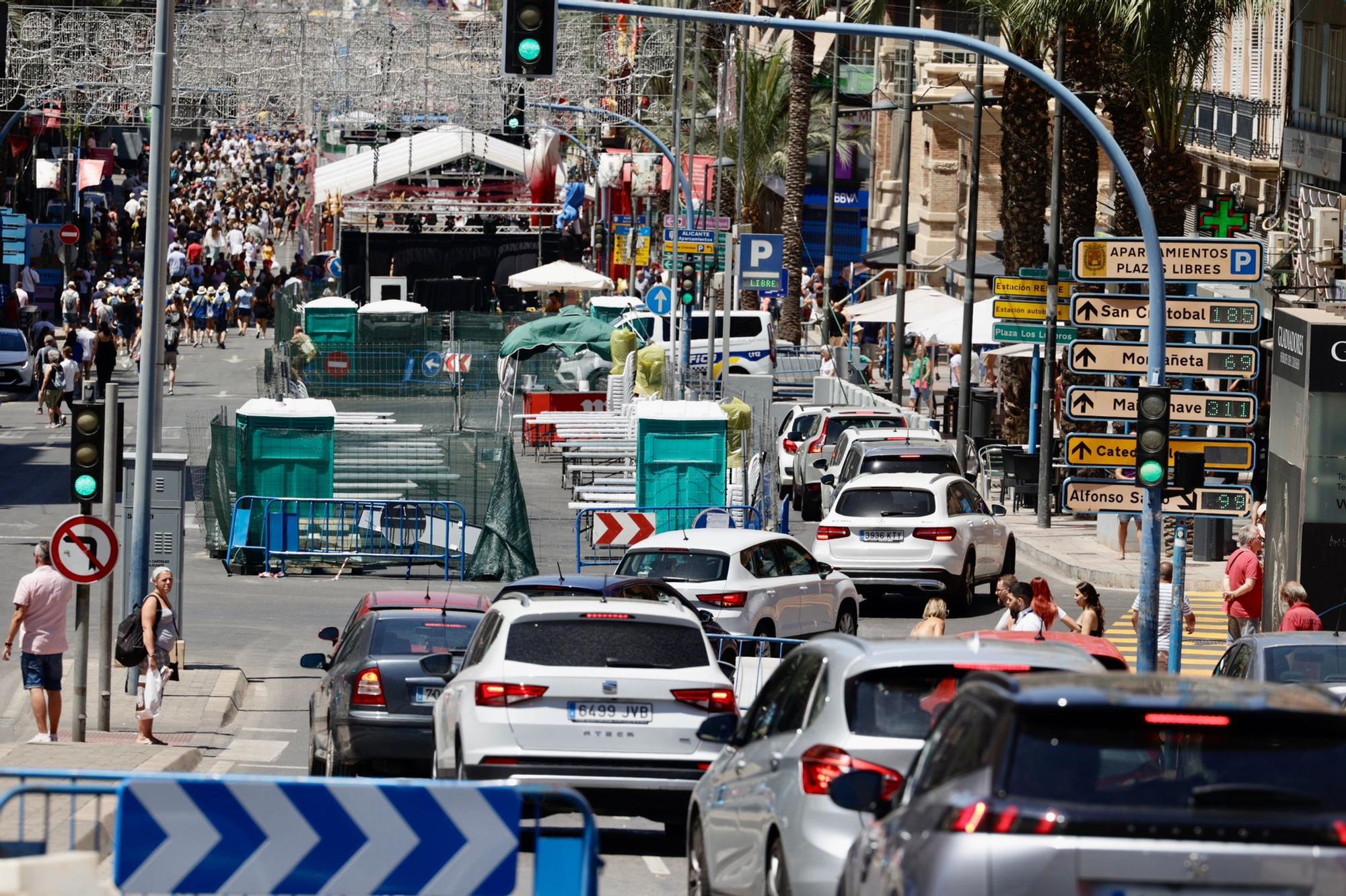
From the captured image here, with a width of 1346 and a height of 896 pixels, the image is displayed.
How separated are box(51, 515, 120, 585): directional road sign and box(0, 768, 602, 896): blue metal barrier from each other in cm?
891

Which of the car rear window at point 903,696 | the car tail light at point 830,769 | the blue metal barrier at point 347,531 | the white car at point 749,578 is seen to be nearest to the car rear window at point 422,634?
the white car at point 749,578

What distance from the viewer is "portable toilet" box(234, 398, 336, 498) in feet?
88.9

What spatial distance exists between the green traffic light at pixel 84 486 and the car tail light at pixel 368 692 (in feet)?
12.8

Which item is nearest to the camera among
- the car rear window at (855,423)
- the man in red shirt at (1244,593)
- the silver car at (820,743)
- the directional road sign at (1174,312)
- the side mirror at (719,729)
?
the silver car at (820,743)

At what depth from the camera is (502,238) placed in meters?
64.1

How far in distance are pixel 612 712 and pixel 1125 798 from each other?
569cm

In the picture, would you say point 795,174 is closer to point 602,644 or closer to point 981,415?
point 981,415

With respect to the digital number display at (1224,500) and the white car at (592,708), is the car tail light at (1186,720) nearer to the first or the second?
the white car at (592,708)

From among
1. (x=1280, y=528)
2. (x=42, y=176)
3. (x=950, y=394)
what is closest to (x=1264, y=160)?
(x=950, y=394)

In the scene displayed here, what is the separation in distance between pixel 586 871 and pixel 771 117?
66713 mm

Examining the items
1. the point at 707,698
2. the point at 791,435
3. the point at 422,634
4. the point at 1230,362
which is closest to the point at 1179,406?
the point at 1230,362

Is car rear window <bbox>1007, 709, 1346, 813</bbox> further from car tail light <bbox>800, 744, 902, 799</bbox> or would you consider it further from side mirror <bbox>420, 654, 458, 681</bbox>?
side mirror <bbox>420, 654, 458, 681</bbox>

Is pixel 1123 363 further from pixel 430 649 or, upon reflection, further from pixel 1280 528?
pixel 430 649

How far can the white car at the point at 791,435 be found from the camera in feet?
115
